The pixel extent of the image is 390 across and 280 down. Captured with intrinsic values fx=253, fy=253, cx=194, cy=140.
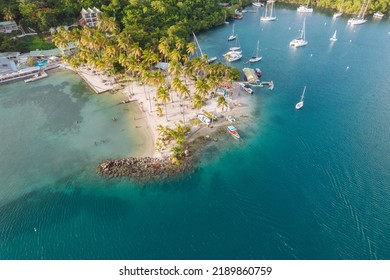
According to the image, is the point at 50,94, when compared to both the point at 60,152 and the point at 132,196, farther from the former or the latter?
the point at 132,196

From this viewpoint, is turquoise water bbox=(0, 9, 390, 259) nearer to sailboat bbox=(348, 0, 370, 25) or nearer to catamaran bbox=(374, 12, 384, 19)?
sailboat bbox=(348, 0, 370, 25)

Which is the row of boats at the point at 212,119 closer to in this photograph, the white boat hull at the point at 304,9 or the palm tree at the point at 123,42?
the palm tree at the point at 123,42

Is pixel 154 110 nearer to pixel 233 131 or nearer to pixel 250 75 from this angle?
pixel 233 131

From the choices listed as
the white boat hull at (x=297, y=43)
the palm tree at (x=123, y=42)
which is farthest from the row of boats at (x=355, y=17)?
the palm tree at (x=123, y=42)

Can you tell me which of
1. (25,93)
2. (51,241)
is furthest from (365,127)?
(25,93)

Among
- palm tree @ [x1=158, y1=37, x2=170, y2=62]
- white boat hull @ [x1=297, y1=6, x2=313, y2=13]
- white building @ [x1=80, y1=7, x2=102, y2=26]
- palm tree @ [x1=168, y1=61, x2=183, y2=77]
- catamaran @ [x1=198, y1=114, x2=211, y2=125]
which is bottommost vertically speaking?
catamaran @ [x1=198, y1=114, x2=211, y2=125]

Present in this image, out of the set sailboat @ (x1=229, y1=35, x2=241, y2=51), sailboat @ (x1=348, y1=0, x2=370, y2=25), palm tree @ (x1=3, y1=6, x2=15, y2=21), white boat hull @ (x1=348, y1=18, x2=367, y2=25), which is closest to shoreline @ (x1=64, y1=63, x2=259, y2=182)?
sailboat @ (x1=229, y1=35, x2=241, y2=51)

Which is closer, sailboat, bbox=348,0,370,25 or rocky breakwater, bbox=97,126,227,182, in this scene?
rocky breakwater, bbox=97,126,227,182
